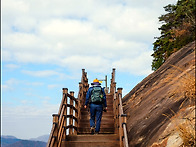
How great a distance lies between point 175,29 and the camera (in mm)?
14062

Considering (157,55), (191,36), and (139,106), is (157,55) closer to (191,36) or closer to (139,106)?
(191,36)

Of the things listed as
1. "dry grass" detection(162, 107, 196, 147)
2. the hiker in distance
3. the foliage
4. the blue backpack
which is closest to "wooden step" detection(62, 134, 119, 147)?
the hiker in distance

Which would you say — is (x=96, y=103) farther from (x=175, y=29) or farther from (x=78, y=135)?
(x=175, y=29)

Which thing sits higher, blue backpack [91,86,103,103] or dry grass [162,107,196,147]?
blue backpack [91,86,103,103]

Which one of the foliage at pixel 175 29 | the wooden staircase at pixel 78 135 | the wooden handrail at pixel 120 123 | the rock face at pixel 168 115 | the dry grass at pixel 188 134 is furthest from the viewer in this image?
the foliage at pixel 175 29

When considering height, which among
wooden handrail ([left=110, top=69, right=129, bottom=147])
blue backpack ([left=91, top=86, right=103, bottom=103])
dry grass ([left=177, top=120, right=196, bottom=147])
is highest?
blue backpack ([left=91, top=86, right=103, bottom=103])

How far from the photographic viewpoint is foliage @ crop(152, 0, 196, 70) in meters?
12.2

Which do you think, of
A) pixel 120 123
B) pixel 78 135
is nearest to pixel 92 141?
pixel 78 135

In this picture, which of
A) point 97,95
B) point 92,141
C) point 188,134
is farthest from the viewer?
point 97,95

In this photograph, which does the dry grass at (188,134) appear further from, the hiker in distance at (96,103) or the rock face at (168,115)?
the hiker in distance at (96,103)

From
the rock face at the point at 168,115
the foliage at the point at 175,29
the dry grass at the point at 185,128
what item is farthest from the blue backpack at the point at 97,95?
the foliage at the point at 175,29

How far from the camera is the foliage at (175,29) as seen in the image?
39.9 feet

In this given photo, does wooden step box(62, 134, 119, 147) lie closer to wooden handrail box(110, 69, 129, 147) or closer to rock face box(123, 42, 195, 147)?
wooden handrail box(110, 69, 129, 147)

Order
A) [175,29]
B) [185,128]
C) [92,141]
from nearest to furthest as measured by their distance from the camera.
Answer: [185,128]
[92,141]
[175,29]
